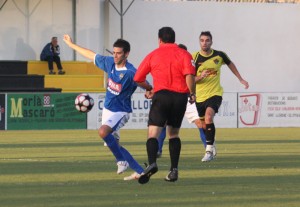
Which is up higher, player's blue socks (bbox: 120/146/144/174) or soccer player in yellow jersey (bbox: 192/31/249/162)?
soccer player in yellow jersey (bbox: 192/31/249/162)

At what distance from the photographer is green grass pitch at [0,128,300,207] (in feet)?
34.7

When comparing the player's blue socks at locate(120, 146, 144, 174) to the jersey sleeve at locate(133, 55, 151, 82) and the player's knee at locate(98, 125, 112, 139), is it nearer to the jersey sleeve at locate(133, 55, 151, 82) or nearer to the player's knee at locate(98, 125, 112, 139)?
the player's knee at locate(98, 125, 112, 139)

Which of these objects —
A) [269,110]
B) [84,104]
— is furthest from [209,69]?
[269,110]

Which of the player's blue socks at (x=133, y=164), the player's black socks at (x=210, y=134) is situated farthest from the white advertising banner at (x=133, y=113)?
the player's blue socks at (x=133, y=164)

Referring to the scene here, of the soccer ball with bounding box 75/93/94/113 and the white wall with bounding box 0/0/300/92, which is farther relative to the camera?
the white wall with bounding box 0/0/300/92

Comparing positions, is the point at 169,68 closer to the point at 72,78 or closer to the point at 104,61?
the point at 104,61

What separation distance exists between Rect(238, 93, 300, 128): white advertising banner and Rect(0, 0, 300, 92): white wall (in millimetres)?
8448

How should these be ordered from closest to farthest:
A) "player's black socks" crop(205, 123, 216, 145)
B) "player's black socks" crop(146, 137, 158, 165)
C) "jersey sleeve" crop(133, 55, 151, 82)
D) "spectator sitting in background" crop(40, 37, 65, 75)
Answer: "player's black socks" crop(146, 137, 158, 165) < "jersey sleeve" crop(133, 55, 151, 82) < "player's black socks" crop(205, 123, 216, 145) < "spectator sitting in background" crop(40, 37, 65, 75)

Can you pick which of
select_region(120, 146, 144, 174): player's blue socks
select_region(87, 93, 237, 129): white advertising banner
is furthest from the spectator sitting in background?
select_region(120, 146, 144, 174): player's blue socks

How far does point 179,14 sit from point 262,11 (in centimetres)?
428

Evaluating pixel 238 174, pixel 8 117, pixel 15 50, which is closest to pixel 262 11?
pixel 15 50

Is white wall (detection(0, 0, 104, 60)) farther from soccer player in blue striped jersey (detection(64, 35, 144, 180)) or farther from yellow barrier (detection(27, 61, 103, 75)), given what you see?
soccer player in blue striped jersey (detection(64, 35, 144, 180))

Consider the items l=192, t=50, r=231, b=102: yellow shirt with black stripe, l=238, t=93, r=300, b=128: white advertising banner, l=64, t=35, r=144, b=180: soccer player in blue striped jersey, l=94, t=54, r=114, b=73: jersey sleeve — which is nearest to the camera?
l=64, t=35, r=144, b=180: soccer player in blue striped jersey

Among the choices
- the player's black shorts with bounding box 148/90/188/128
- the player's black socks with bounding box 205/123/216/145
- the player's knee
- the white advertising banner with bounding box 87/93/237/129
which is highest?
the player's black shorts with bounding box 148/90/188/128
